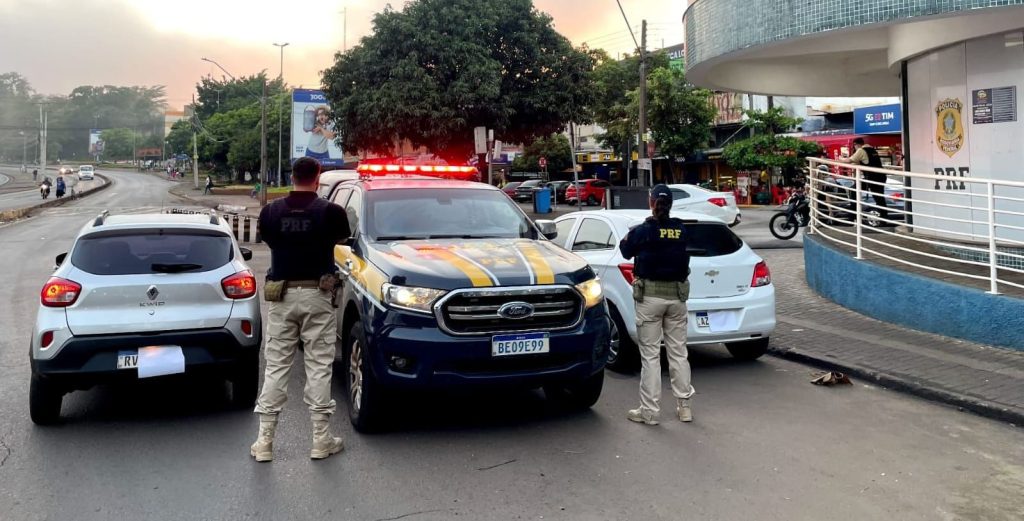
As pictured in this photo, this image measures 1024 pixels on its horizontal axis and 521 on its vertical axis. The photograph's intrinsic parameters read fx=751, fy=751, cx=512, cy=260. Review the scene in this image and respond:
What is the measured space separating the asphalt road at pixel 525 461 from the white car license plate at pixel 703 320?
2.24ft

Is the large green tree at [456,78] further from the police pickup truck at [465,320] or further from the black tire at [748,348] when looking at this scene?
the police pickup truck at [465,320]

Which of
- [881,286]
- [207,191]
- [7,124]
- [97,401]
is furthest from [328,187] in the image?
[7,124]

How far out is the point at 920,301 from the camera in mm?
8250

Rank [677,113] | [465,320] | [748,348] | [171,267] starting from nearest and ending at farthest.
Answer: [465,320], [171,267], [748,348], [677,113]

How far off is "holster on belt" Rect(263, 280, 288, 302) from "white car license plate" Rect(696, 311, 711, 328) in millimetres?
3830

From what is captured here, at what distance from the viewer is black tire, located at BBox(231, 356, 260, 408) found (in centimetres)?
562

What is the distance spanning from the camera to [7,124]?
135 meters

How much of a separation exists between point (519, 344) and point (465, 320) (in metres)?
0.39

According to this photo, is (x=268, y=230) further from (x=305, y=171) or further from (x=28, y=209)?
(x=28, y=209)

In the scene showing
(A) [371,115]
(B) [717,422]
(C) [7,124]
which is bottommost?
(B) [717,422]

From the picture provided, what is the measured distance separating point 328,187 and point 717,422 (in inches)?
223

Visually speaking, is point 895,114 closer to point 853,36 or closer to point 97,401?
point 853,36

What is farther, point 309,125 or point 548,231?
point 309,125

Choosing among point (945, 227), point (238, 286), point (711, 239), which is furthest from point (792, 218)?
point (238, 286)
